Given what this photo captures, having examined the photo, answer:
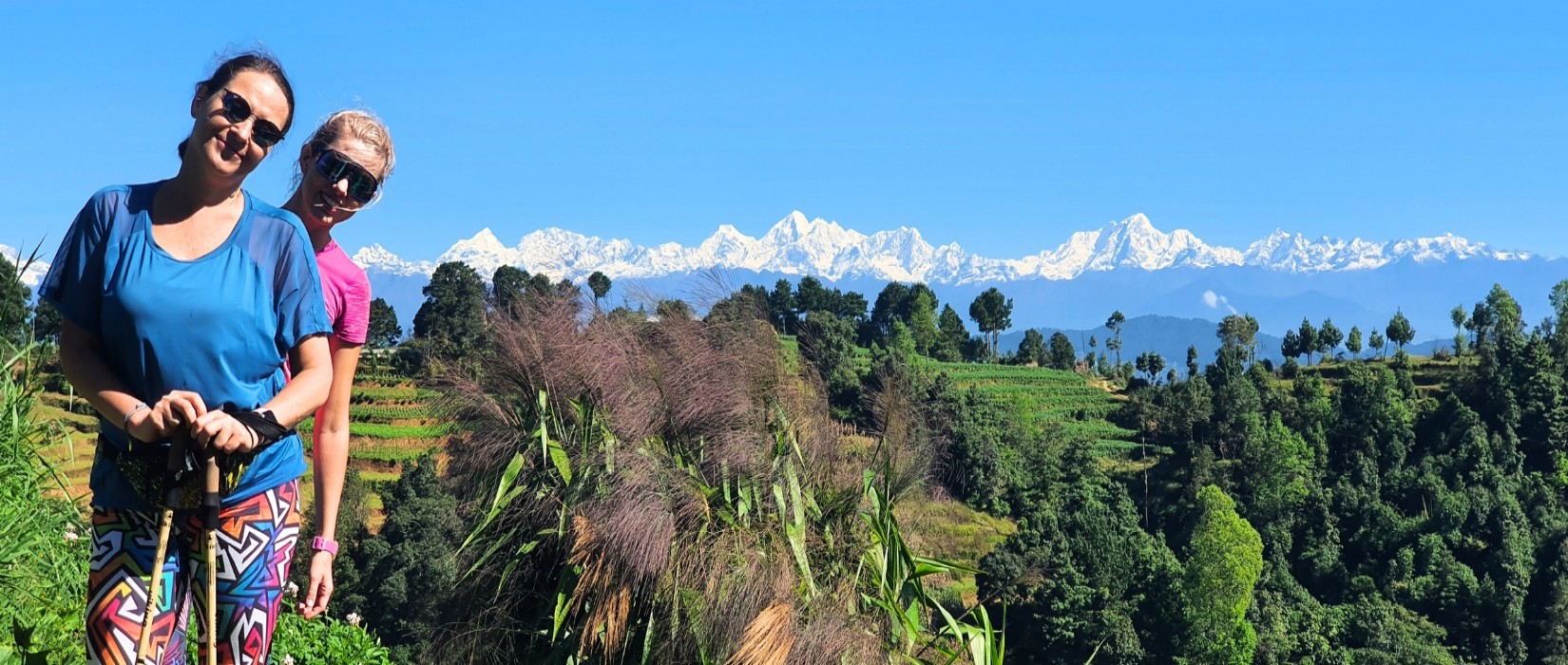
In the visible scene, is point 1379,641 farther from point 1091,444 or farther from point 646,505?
point 646,505

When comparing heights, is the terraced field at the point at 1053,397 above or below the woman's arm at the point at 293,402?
below

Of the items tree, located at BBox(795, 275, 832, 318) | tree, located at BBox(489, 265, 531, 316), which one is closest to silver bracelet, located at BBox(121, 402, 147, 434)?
tree, located at BBox(489, 265, 531, 316)

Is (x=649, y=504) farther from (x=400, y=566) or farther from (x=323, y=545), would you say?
(x=400, y=566)

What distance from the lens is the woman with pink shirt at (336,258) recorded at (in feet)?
7.02

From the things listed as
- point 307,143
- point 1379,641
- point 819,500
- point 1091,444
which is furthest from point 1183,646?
point 307,143

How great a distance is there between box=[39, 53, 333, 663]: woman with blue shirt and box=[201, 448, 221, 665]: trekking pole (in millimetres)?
36

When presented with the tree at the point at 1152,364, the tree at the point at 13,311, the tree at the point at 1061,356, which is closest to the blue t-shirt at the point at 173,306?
the tree at the point at 13,311

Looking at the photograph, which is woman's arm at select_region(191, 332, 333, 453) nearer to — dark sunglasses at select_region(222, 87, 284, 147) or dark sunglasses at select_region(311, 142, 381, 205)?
dark sunglasses at select_region(222, 87, 284, 147)

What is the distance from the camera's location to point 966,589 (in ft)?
132

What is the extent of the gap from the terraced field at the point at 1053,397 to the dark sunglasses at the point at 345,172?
5413 centimetres

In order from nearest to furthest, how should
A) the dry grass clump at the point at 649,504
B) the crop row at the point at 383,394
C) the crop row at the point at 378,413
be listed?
1. the dry grass clump at the point at 649,504
2. the crop row at the point at 378,413
3. the crop row at the point at 383,394

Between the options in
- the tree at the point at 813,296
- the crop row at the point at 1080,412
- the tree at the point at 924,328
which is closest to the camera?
the crop row at the point at 1080,412

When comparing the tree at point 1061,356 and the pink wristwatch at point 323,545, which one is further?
the tree at point 1061,356

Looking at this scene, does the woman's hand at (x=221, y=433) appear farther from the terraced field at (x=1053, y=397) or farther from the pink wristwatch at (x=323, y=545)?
the terraced field at (x=1053, y=397)
